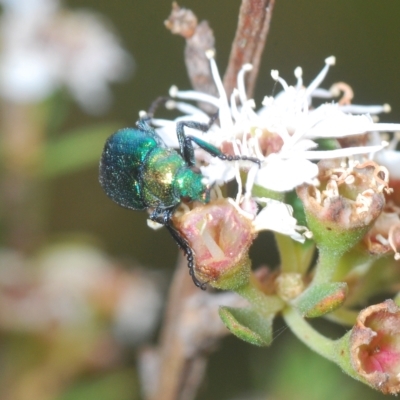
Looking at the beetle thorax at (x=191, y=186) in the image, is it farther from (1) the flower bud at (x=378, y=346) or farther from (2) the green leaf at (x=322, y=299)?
(1) the flower bud at (x=378, y=346)

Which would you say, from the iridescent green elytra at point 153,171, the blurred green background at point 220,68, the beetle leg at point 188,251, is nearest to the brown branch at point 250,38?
the iridescent green elytra at point 153,171

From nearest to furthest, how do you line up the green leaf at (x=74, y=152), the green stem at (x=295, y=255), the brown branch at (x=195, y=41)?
the green stem at (x=295, y=255) < the brown branch at (x=195, y=41) < the green leaf at (x=74, y=152)

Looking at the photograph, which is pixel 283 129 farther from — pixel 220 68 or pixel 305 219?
pixel 220 68

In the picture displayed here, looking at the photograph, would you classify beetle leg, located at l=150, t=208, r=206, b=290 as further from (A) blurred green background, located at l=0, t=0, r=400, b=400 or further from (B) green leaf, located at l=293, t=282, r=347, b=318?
(A) blurred green background, located at l=0, t=0, r=400, b=400

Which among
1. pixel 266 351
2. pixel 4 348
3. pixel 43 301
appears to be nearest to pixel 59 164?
pixel 43 301

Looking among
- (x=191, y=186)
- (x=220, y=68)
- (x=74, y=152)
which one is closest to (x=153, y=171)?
(x=191, y=186)

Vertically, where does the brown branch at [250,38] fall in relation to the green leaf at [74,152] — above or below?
above

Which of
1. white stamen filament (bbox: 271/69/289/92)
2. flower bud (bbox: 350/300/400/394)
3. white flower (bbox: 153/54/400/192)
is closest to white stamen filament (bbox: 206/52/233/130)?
white flower (bbox: 153/54/400/192)
